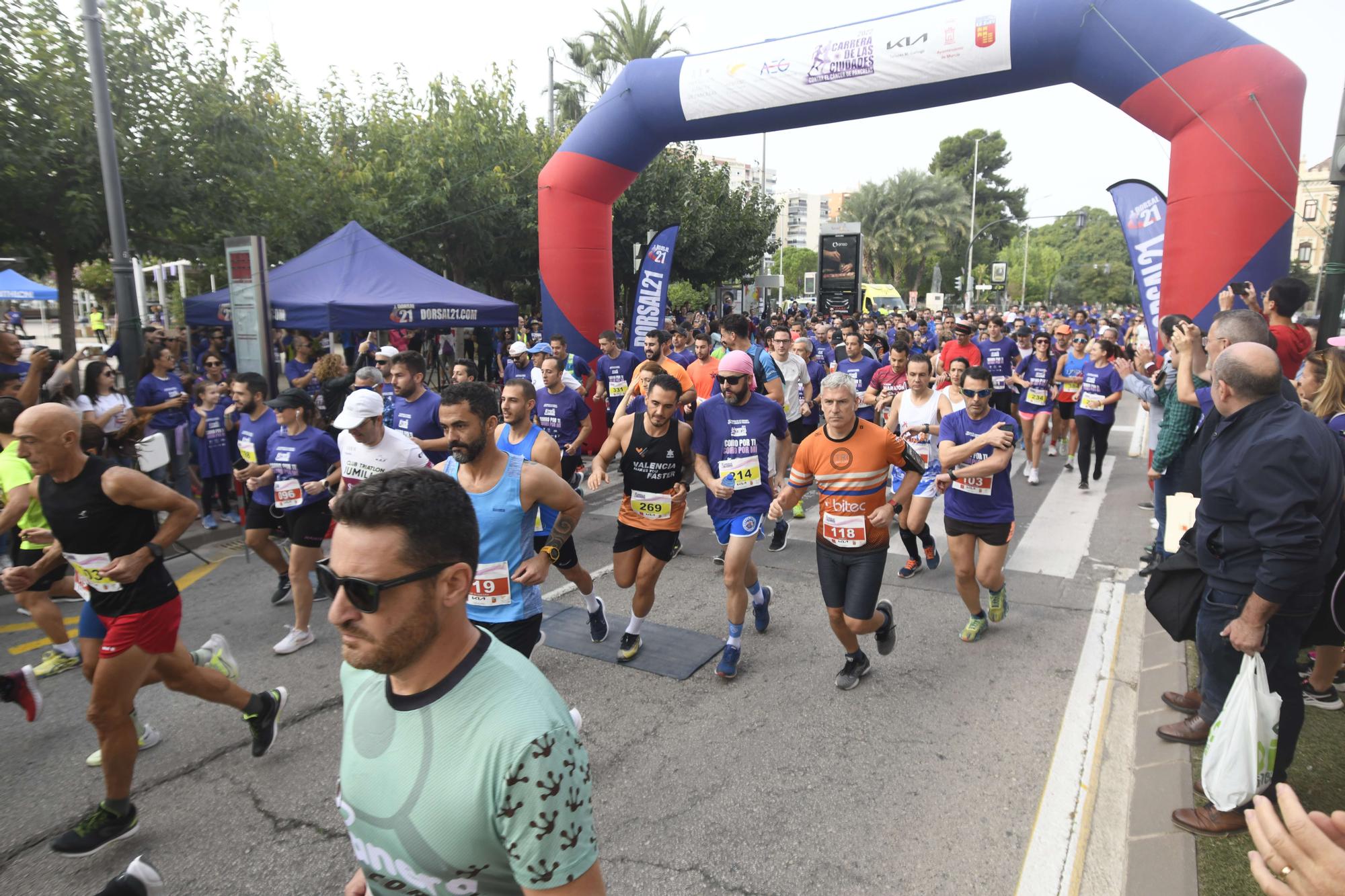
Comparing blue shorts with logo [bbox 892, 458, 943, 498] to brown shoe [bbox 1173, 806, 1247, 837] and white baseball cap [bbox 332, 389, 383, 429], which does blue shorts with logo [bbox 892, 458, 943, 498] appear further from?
white baseball cap [bbox 332, 389, 383, 429]

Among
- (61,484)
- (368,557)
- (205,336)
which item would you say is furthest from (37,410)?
(205,336)

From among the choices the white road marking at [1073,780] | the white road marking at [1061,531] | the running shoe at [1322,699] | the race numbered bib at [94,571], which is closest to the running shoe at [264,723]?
the race numbered bib at [94,571]

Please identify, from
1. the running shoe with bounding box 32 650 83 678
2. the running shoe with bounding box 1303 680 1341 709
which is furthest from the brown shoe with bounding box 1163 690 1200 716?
the running shoe with bounding box 32 650 83 678

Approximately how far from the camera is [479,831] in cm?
143

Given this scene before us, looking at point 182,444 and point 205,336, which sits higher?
point 205,336

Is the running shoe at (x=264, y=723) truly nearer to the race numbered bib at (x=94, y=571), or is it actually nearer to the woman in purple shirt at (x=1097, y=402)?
the race numbered bib at (x=94, y=571)

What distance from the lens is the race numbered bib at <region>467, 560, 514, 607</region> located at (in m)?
3.52

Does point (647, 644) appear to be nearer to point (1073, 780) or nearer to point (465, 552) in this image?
point (1073, 780)

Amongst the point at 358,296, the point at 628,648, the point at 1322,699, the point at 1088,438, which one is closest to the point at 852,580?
the point at 628,648

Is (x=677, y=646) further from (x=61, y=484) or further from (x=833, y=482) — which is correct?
(x=61, y=484)

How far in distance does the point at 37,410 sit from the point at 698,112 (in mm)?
8959

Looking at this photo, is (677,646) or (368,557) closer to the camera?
(368,557)

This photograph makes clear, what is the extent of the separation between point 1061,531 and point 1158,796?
4.95 metres

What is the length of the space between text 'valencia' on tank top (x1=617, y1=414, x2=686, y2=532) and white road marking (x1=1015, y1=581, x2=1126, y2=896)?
96.7 inches
